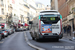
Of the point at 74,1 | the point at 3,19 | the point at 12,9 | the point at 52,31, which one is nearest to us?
the point at 52,31

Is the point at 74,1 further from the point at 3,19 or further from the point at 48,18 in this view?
the point at 3,19

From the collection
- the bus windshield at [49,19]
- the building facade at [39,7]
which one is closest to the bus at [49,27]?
the bus windshield at [49,19]

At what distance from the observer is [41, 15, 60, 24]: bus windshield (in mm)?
20047

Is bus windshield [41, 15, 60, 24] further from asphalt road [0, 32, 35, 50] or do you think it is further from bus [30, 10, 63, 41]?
asphalt road [0, 32, 35, 50]

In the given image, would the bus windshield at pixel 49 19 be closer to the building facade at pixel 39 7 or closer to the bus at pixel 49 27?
the bus at pixel 49 27

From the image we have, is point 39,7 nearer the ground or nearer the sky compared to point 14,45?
nearer the sky

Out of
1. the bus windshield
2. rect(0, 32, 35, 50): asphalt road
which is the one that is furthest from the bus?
rect(0, 32, 35, 50): asphalt road

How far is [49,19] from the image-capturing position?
20.1 metres

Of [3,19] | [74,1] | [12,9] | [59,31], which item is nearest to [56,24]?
[59,31]

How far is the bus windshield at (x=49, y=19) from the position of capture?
20.0m

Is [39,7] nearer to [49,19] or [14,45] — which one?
[49,19]

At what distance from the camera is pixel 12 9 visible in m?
87.3

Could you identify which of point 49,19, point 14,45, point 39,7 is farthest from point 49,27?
point 39,7

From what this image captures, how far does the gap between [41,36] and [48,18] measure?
5.76ft
